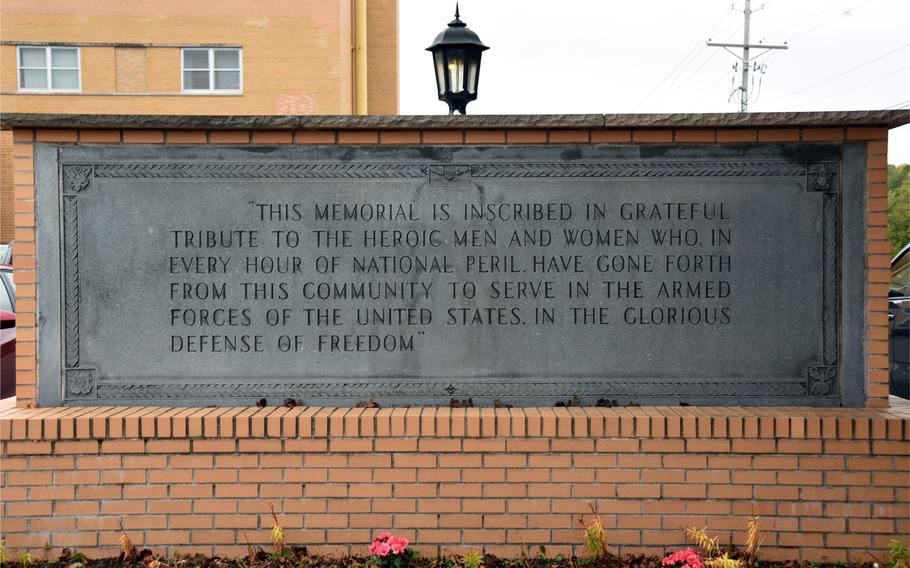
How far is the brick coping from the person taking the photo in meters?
4.20

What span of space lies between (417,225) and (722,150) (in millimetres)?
1695

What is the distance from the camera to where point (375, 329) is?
14.7ft

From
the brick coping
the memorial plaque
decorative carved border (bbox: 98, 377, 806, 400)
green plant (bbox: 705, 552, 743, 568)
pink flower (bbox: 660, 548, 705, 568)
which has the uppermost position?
the memorial plaque

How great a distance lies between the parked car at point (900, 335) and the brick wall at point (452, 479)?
3965mm

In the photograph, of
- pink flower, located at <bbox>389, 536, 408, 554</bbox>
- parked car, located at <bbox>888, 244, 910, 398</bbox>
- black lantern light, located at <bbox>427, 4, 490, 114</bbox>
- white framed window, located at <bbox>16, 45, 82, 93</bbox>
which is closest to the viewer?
pink flower, located at <bbox>389, 536, 408, 554</bbox>

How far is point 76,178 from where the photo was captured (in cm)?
445

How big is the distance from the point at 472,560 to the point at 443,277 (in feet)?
4.81

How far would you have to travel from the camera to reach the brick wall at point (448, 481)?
421 centimetres

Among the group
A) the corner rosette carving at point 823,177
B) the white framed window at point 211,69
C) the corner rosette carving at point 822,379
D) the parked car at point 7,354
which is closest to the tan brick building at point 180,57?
the white framed window at point 211,69

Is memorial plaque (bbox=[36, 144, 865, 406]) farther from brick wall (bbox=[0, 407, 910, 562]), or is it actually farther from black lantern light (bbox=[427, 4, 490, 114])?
black lantern light (bbox=[427, 4, 490, 114])

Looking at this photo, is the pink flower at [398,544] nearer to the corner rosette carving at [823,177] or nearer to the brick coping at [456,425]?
the brick coping at [456,425]

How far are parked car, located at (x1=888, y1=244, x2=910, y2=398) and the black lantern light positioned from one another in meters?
4.42

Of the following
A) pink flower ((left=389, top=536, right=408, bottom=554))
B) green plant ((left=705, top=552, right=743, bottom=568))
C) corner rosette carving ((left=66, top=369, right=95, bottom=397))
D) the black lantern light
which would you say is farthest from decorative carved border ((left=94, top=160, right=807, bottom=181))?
the black lantern light

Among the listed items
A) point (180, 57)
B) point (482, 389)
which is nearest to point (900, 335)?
point (482, 389)
